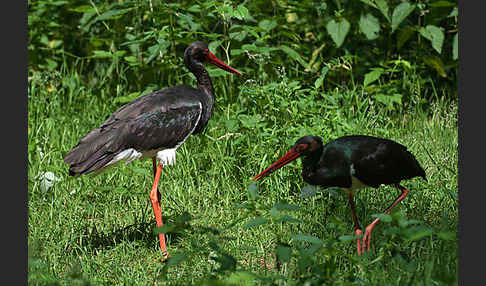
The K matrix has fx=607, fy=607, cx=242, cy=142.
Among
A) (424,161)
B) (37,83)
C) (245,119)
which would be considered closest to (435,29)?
(424,161)

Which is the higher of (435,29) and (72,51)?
(435,29)

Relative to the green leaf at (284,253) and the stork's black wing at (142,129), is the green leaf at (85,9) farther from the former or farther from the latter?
the green leaf at (284,253)

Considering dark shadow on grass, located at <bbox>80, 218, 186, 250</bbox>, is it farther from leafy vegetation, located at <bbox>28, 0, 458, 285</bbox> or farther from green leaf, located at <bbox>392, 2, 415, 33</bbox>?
green leaf, located at <bbox>392, 2, 415, 33</bbox>

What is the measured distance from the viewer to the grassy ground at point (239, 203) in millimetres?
3256

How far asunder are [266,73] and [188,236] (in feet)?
7.60

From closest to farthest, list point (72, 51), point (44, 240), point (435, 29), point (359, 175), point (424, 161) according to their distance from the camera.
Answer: point (359, 175), point (44, 240), point (424, 161), point (435, 29), point (72, 51)

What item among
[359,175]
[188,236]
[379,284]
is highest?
[359,175]

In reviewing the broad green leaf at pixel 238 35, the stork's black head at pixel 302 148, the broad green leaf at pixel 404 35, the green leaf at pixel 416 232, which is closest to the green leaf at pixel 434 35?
the broad green leaf at pixel 404 35

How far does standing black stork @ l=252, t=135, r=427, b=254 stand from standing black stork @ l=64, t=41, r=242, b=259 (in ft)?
3.15

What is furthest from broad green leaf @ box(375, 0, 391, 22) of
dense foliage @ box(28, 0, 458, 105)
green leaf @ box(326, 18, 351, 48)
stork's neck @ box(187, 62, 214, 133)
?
stork's neck @ box(187, 62, 214, 133)

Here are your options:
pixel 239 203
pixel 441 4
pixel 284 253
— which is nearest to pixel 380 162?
pixel 284 253

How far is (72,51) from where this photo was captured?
7383 mm

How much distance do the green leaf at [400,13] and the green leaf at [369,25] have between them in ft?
0.67

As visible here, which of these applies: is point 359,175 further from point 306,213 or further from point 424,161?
point 424,161
